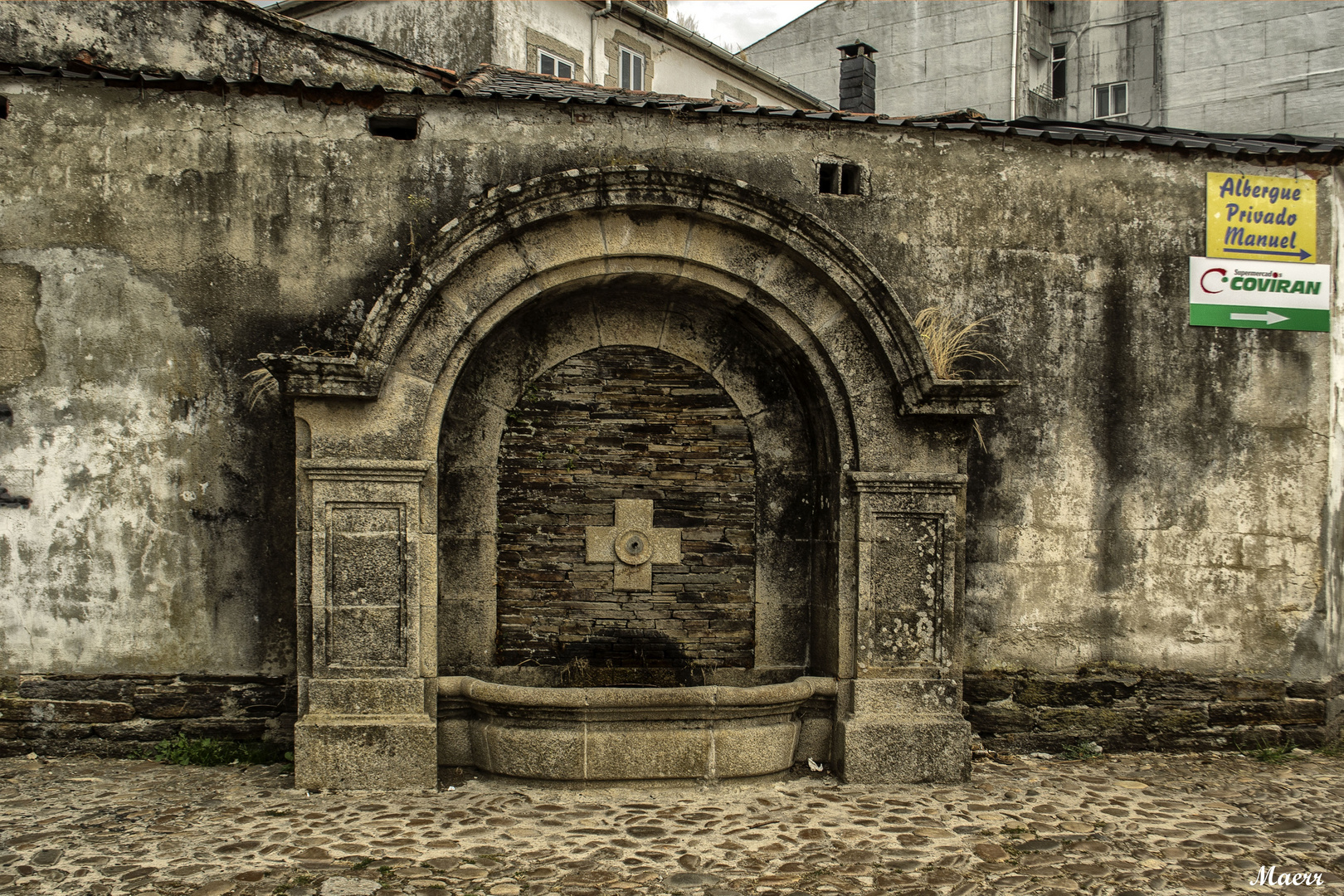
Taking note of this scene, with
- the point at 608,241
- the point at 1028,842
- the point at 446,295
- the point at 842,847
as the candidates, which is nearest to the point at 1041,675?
the point at 1028,842

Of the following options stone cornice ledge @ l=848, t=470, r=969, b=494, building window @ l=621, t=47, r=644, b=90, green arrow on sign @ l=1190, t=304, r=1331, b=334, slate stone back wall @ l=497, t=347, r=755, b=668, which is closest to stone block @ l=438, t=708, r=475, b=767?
slate stone back wall @ l=497, t=347, r=755, b=668

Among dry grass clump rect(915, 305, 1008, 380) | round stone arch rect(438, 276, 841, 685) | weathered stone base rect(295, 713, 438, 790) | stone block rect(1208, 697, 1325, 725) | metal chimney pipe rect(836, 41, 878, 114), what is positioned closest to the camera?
weathered stone base rect(295, 713, 438, 790)

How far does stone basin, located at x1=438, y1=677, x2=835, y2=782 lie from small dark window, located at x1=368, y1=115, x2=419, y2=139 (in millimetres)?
3132

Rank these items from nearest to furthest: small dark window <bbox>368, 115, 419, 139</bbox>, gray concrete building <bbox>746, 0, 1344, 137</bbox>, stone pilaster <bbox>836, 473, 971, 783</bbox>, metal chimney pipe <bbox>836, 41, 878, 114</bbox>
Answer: stone pilaster <bbox>836, 473, 971, 783</bbox> → small dark window <bbox>368, 115, 419, 139</bbox> → metal chimney pipe <bbox>836, 41, 878, 114</bbox> → gray concrete building <bbox>746, 0, 1344, 137</bbox>

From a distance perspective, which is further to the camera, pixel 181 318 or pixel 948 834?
pixel 181 318

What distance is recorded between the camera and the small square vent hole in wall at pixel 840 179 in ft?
19.9

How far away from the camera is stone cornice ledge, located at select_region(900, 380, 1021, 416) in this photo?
5.62 m

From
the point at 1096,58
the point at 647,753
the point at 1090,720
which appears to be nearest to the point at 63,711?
the point at 647,753

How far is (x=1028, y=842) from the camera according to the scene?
4.82 meters

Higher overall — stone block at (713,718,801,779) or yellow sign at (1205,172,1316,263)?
yellow sign at (1205,172,1316,263)

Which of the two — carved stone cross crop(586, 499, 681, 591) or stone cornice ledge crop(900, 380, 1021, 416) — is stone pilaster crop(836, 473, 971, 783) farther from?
carved stone cross crop(586, 499, 681, 591)

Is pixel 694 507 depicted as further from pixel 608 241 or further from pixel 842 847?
pixel 842 847

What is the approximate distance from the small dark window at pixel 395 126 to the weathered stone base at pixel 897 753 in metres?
4.19

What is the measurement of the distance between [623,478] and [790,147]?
87.2 inches
